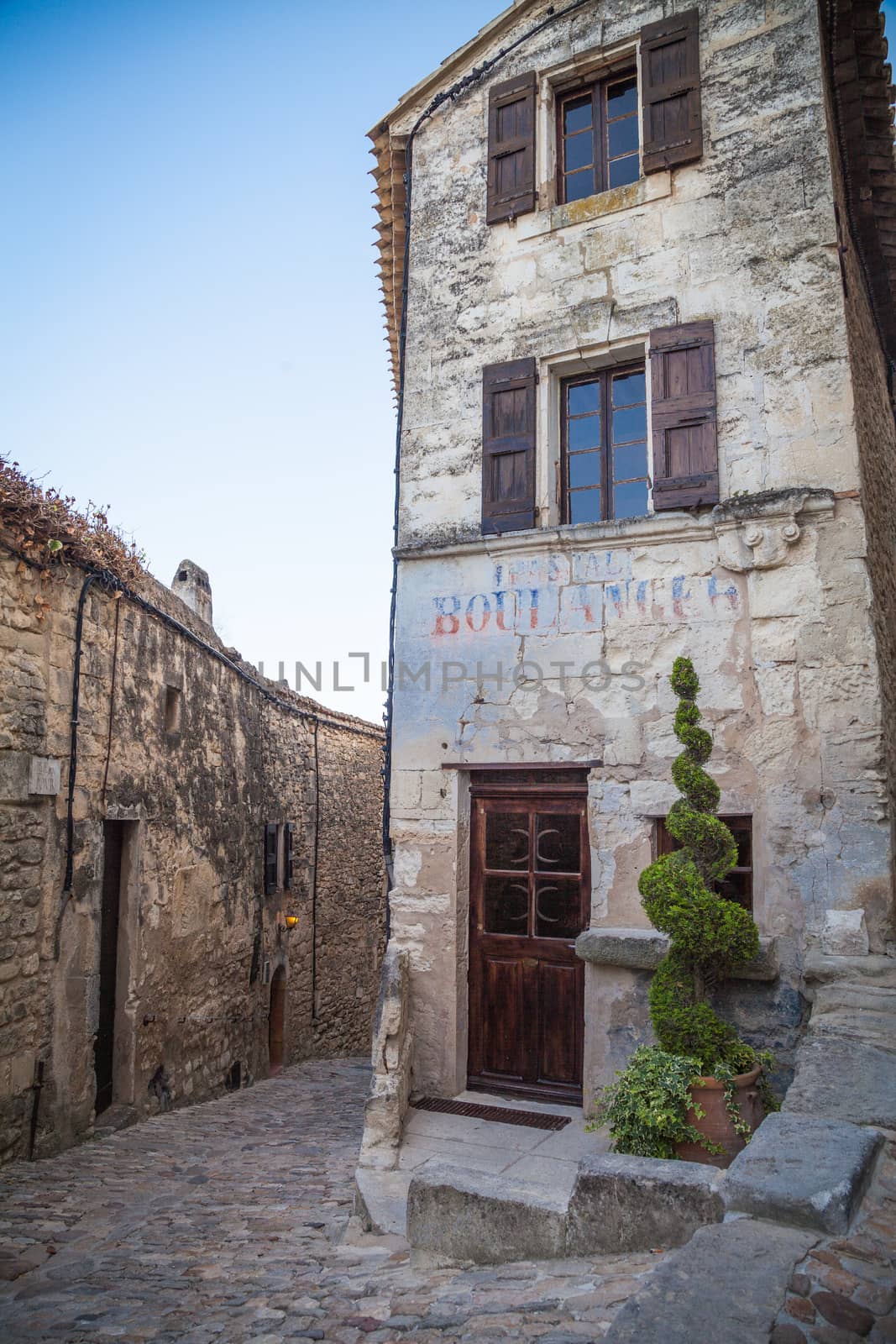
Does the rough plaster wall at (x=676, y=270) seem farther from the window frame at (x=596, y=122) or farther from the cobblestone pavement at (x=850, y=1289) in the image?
the cobblestone pavement at (x=850, y=1289)

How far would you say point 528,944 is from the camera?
20.4ft

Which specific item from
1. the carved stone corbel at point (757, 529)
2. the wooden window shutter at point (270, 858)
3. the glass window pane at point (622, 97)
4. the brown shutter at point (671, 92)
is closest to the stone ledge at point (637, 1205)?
the carved stone corbel at point (757, 529)

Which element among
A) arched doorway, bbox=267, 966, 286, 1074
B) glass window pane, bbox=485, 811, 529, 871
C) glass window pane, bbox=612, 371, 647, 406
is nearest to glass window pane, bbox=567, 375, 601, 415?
glass window pane, bbox=612, 371, 647, 406

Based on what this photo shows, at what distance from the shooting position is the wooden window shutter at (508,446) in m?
6.64

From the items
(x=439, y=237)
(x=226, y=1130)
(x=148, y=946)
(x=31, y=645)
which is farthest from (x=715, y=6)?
(x=226, y=1130)

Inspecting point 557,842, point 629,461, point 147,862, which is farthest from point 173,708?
point 629,461

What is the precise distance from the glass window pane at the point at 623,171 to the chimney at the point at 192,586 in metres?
6.21

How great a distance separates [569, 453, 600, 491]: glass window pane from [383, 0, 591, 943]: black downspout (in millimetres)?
1360

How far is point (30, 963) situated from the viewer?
20.4 ft

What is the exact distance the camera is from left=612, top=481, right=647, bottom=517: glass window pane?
6415 mm

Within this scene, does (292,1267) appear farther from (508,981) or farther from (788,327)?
(788,327)

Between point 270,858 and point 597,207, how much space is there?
26.1 feet

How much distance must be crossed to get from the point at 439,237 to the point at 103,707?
4.70 m

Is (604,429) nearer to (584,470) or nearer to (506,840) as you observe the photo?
(584,470)
